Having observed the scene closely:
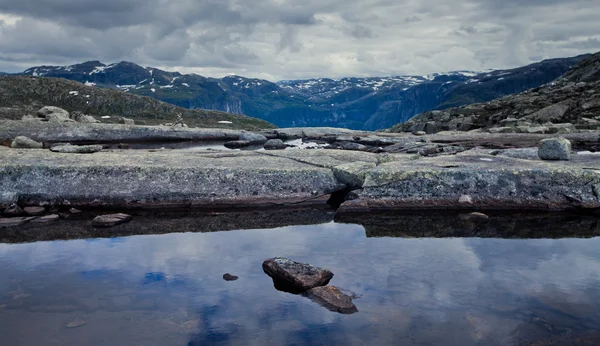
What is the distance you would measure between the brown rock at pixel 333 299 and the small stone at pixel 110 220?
11692 millimetres

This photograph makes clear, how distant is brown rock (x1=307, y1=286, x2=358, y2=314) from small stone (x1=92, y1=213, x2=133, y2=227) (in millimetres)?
11692

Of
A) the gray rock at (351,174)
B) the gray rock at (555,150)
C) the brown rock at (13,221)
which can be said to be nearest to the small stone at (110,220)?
the brown rock at (13,221)

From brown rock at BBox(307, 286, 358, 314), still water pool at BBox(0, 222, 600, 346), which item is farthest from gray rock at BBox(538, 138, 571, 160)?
brown rock at BBox(307, 286, 358, 314)

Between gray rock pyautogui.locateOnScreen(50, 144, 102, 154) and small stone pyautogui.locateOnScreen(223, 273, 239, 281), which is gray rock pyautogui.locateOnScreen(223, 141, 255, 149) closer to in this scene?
gray rock pyautogui.locateOnScreen(50, 144, 102, 154)

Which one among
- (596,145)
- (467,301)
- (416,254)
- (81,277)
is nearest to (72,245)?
(81,277)

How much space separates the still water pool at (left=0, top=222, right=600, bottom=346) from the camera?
10.2m

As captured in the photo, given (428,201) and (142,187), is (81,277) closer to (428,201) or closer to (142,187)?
(142,187)

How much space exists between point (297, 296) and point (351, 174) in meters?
12.5

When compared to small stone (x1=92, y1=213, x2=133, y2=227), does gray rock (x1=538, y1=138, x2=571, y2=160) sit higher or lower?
higher

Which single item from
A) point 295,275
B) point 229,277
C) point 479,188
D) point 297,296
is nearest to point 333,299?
point 297,296

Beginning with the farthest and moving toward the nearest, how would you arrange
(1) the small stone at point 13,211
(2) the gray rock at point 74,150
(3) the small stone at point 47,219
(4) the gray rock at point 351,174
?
(2) the gray rock at point 74,150 → (4) the gray rock at point 351,174 → (1) the small stone at point 13,211 → (3) the small stone at point 47,219

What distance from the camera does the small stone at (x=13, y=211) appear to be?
2132cm

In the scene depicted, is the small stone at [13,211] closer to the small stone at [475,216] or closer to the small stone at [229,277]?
the small stone at [229,277]

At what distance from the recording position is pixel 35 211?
2169cm
